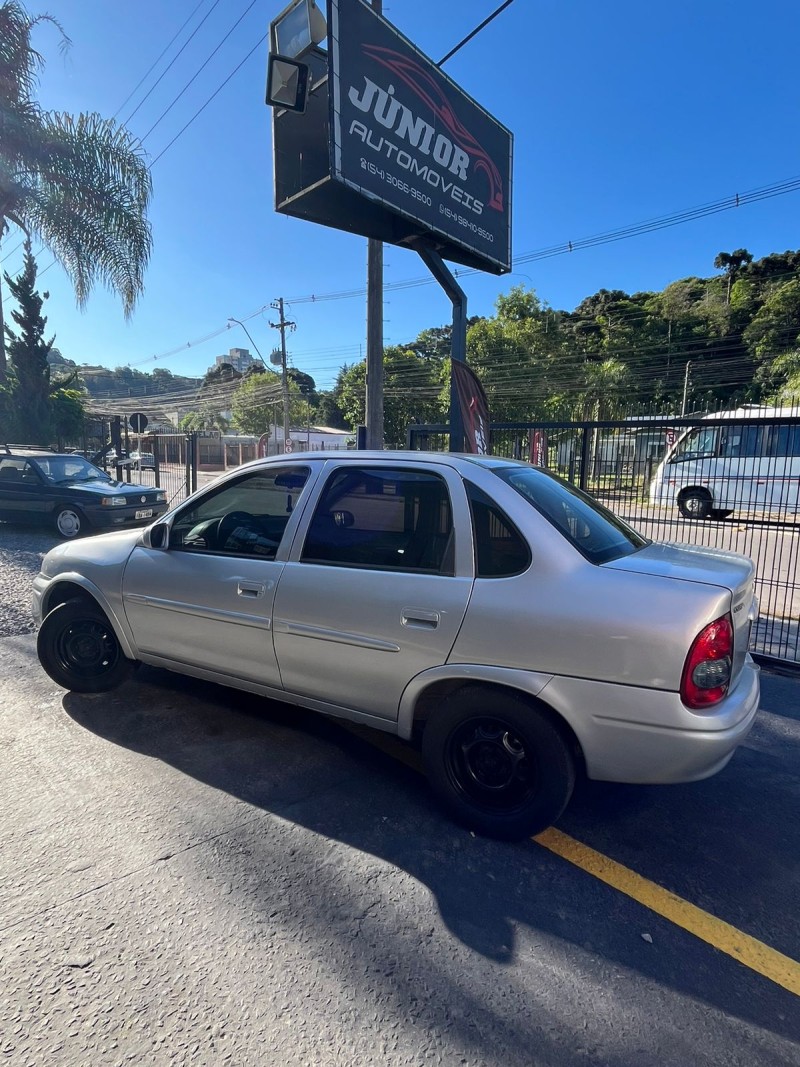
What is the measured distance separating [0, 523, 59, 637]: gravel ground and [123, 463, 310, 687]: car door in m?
2.65

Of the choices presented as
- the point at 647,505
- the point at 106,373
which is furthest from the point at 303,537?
the point at 106,373

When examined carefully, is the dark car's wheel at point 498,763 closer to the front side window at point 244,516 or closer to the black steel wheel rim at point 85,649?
the front side window at point 244,516

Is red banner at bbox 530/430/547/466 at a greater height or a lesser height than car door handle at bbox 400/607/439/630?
greater

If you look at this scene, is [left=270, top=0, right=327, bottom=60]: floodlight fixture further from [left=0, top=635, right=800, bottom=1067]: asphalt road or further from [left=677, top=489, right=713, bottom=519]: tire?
[left=0, top=635, right=800, bottom=1067]: asphalt road

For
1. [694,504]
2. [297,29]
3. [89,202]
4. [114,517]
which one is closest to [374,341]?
[297,29]

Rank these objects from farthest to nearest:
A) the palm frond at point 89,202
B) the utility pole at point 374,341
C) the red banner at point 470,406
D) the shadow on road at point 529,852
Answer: the palm frond at point 89,202 → the utility pole at point 374,341 → the red banner at point 470,406 → the shadow on road at point 529,852

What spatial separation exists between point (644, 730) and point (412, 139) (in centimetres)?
571

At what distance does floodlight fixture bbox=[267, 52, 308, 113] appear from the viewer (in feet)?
16.8

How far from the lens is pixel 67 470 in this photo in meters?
10.5

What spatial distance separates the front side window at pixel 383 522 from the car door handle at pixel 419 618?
0.66 feet

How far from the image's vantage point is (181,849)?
2391 millimetres

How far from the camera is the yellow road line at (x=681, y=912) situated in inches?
74.4

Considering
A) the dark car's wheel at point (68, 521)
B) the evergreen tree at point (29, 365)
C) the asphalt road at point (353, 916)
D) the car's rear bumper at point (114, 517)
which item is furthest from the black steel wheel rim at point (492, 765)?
the evergreen tree at point (29, 365)

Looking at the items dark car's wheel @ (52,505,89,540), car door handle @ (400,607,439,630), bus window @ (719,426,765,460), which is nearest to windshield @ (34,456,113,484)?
dark car's wheel @ (52,505,89,540)
